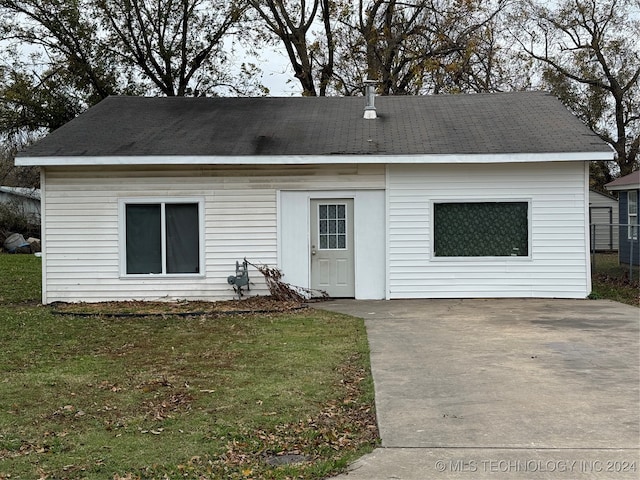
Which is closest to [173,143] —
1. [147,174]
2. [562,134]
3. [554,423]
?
[147,174]

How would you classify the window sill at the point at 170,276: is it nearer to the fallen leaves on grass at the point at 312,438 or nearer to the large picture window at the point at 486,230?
the large picture window at the point at 486,230

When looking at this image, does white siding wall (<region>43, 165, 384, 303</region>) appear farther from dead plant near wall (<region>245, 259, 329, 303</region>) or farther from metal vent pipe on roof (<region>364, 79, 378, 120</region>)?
metal vent pipe on roof (<region>364, 79, 378, 120</region>)

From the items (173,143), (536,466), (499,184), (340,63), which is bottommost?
(536,466)

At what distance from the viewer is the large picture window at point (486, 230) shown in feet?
42.0

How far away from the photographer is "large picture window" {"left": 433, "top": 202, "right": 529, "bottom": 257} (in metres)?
12.8

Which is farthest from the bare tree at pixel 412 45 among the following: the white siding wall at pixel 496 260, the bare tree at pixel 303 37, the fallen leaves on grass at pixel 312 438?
the fallen leaves on grass at pixel 312 438

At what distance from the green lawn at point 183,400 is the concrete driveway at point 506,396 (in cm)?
34

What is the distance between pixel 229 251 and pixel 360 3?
1894cm

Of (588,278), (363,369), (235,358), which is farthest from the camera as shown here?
(588,278)

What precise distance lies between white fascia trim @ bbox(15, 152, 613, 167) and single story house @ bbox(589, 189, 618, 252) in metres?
16.8

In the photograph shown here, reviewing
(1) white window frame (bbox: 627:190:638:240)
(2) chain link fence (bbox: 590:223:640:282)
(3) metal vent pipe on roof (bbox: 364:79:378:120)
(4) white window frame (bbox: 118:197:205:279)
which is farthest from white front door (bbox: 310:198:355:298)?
(1) white window frame (bbox: 627:190:638:240)

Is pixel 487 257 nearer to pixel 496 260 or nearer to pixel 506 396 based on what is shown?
pixel 496 260

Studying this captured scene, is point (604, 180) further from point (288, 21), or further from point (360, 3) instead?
point (288, 21)

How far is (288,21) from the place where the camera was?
28797mm
